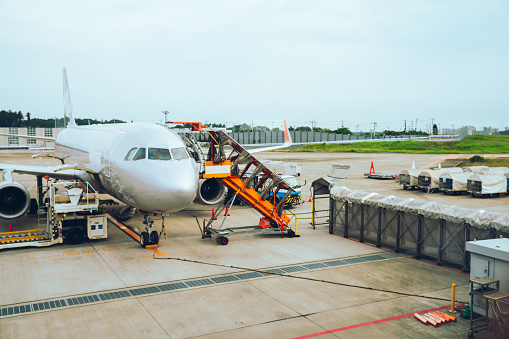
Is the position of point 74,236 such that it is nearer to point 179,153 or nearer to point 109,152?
point 109,152

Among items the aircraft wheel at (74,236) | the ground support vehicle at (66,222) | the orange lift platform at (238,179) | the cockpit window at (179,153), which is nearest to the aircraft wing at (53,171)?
the ground support vehicle at (66,222)

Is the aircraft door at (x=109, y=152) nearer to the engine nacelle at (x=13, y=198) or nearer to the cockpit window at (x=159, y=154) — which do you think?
the cockpit window at (x=159, y=154)

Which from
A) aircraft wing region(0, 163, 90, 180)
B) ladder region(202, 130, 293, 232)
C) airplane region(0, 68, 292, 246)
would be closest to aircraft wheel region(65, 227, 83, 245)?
airplane region(0, 68, 292, 246)

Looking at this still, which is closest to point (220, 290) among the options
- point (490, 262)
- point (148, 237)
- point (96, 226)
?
point (148, 237)

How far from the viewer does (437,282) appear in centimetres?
1299

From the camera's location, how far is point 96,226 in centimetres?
1738

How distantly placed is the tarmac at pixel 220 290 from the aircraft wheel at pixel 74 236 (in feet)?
0.98

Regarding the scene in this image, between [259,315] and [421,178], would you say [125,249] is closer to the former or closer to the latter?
[259,315]

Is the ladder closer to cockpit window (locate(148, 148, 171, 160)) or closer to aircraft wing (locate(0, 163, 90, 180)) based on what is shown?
cockpit window (locate(148, 148, 171, 160))

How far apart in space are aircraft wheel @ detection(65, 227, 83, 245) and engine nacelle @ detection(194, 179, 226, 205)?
558cm

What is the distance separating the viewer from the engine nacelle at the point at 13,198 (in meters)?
18.1

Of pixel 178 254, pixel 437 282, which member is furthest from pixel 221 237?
pixel 437 282

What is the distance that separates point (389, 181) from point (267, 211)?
23401 millimetres

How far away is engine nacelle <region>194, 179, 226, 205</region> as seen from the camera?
20984mm
